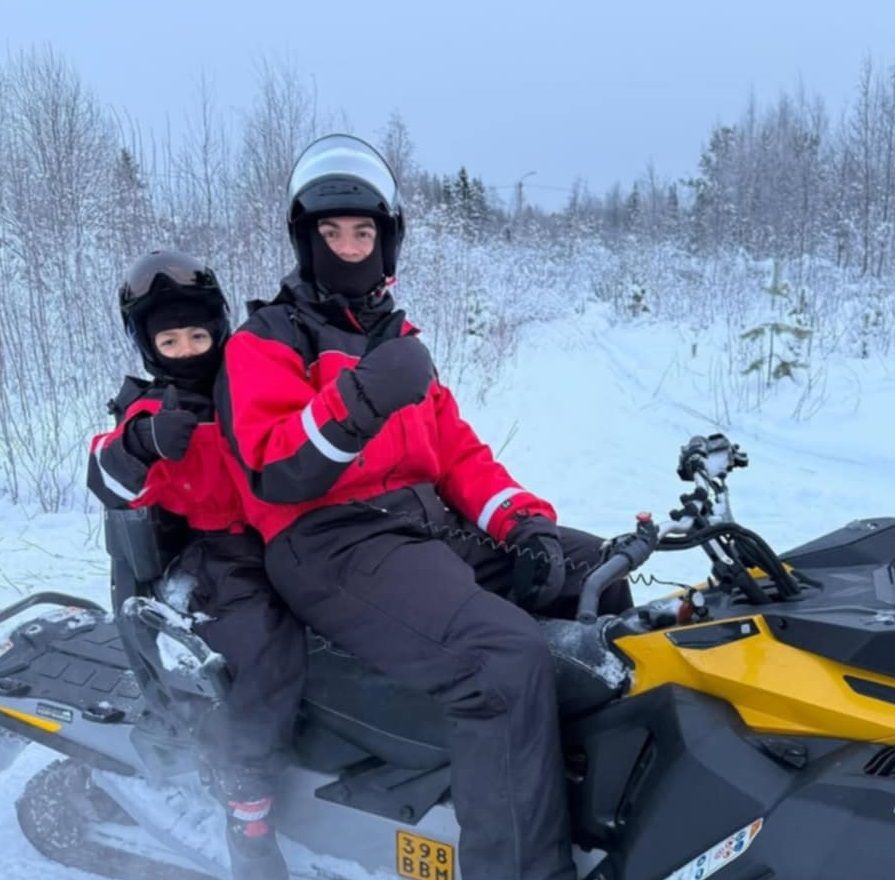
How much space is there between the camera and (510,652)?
1.72 metres

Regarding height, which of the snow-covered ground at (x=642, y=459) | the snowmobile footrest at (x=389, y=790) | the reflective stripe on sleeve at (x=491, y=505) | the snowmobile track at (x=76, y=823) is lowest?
the snowmobile track at (x=76, y=823)

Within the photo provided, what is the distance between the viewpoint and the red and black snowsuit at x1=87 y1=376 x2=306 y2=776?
1926mm

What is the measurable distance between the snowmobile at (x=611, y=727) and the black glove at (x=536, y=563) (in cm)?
13

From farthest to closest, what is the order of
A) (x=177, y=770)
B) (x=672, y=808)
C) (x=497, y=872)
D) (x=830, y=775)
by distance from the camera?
(x=177, y=770)
(x=497, y=872)
(x=672, y=808)
(x=830, y=775)

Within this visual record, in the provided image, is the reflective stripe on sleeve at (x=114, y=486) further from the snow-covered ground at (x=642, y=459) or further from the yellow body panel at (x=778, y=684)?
the yellow body panel at (x=778, y=684)

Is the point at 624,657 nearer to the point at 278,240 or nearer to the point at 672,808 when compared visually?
the point at 672,808

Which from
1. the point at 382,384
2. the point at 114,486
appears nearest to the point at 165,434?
the point at 114,486

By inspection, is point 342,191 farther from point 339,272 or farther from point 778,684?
point 778,684

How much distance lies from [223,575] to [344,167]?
40.3 inches

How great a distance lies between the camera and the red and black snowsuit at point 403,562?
5.57ft

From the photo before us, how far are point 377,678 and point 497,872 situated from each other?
0.47 metres

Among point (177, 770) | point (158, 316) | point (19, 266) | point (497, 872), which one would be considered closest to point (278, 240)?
point (19, 266)

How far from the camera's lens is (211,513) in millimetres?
2201

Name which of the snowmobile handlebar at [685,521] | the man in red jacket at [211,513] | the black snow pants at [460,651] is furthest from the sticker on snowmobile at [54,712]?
the snowmobile handlebar at [685,521]
